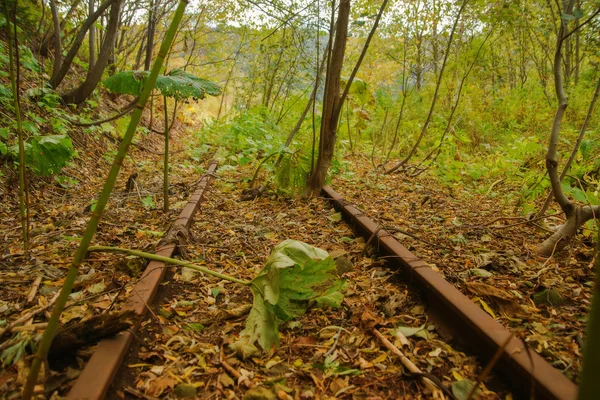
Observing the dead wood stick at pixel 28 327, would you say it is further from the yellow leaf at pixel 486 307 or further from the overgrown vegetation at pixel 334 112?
the yellow leaf at pixel 486 307

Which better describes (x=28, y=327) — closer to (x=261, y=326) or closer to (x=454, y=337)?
(x=261, y=326)

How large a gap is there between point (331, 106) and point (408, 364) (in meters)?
2.98

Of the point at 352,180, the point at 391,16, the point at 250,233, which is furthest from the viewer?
the point at 391,16

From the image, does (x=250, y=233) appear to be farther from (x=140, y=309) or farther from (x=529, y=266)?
(x=529, y=266)

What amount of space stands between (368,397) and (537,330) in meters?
0.90

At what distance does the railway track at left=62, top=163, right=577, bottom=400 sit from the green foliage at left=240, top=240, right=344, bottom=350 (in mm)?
497

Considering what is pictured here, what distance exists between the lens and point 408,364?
1483mm

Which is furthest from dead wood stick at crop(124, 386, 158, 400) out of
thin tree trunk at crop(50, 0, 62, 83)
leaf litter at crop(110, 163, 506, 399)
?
thin tree trunk at crop(50, 0, 62, 83)

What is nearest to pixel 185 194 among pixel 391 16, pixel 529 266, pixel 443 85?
pixel 529 266

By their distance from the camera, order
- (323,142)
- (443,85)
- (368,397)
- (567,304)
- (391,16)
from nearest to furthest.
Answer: (368,397)
(567,304)
(323,142)
(391,16)
(443,85)

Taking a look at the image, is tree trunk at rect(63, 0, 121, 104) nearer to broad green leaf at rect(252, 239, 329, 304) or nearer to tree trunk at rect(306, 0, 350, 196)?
tree trunk at rect(306, 0, 350, 196)

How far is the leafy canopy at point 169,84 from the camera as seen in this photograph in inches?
95.7

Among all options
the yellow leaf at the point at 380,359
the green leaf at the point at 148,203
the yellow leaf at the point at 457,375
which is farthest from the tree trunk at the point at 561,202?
the green leaf at the point at 148,203

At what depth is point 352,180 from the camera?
515cm
